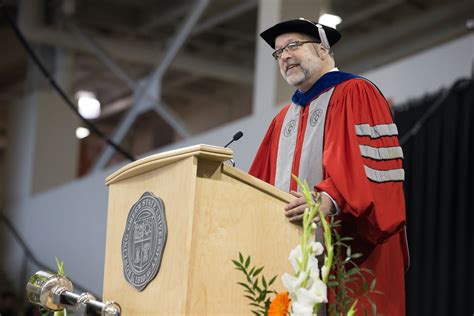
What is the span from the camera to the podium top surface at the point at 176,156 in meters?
2.30

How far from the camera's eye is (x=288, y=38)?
3.03 metres

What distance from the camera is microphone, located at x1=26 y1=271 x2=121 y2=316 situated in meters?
2.41

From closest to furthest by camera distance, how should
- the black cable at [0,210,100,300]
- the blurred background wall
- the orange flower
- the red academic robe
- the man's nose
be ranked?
the orange flower
the red academic robe
the man's nose
the blurred background wall
the black cable at [0,210,100,300]

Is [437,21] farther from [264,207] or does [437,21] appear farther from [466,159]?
[264,207]

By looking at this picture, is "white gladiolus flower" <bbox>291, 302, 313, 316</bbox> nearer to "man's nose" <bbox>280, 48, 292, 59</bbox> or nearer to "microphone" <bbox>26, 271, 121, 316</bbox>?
"microphone" <bbox>26, 271, 121, 316</bbox>

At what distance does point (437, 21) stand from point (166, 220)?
29.6 feet

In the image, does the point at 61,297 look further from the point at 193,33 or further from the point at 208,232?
the point at 193,33

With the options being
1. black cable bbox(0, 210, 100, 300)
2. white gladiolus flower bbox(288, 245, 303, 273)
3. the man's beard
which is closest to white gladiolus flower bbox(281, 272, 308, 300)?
white gladiolus flower bbox(288, 245, 303, 273)

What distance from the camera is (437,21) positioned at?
10852 millimetres

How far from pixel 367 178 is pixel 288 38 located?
1.94ft

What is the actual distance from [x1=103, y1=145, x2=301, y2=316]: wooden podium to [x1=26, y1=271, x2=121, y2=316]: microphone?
104 mm

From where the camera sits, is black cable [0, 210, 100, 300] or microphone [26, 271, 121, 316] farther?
black cable [0, 210, 100, 300]

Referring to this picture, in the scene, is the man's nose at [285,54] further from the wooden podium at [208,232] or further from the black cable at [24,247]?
the black cable at [24,247]

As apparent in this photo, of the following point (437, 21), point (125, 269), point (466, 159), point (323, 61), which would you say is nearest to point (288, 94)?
A: point (466, 159)
